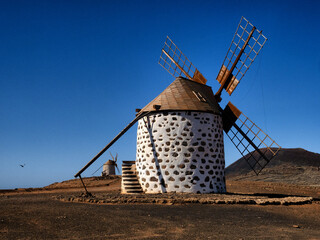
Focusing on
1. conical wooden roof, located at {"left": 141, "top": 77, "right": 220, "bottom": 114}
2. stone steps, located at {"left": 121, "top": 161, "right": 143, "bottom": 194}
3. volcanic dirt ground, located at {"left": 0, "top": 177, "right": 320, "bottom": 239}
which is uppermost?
conical wooden roof, located at {"left": 141, "top": 77, "right": 220, "bottom": 114}

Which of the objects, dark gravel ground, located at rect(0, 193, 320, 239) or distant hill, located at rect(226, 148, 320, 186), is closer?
dark gravel ground, located at rect(0, 193, 320, 239)

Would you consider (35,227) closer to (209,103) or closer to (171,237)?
(171,237)

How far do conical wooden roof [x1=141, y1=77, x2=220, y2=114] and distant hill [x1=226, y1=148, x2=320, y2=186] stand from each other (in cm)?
1587

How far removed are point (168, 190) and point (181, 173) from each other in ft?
3.16

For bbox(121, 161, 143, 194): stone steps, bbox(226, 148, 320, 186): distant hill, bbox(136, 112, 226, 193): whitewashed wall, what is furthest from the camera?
bbox(226, 148, 320, 186): distant hill

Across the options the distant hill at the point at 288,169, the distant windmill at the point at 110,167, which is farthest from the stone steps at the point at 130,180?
the distant windmill at the point at 110,167

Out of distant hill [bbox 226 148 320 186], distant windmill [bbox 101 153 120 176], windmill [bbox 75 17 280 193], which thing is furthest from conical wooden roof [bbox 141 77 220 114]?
distant windmill [bbox 101 153 120 176]

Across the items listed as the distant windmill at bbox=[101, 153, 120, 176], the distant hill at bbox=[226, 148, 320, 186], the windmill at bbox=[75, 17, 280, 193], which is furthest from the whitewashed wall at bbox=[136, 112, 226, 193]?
the distant windmill at bbox=[101, 153, 120, 176]

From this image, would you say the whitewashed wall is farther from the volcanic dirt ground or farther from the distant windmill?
the distant windmill

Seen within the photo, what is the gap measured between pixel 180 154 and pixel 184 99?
114 inches

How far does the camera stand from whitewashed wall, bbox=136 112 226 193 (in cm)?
1332

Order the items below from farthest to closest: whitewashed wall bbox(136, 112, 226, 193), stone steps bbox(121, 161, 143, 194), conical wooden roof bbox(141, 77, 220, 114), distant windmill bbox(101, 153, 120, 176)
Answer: distant windmill bbox(101, 153, 120, 176) < stone steps bbox(121, 161, 143, 194) < conical wooden roof bbox(141, 77, 220, 114) < whitewashed wall bbox(136, 112, 226, 193)

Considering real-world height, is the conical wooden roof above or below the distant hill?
above

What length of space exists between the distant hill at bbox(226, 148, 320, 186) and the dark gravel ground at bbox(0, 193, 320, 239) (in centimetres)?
2015
